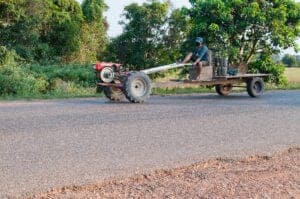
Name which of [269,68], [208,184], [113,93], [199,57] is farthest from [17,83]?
[208,184]

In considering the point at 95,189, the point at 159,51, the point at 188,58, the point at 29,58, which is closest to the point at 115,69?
the point at 188,58

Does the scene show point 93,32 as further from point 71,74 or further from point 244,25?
point 244,25

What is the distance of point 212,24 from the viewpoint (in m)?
23.8

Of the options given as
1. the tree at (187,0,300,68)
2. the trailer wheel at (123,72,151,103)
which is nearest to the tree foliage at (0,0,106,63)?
the tree at (187,0,300,68)

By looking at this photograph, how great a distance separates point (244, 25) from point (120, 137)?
16.3 meters

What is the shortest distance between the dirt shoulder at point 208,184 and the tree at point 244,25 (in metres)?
17.1

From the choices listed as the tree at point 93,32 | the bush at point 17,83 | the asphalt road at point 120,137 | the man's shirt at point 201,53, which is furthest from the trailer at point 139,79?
the tree at point 93,32

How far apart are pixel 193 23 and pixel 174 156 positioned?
59.4ft

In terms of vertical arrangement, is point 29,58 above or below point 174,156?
above

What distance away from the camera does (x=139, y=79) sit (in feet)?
49.0

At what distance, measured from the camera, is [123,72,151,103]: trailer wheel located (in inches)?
575

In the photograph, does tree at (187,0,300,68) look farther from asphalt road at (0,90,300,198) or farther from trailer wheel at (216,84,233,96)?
asphalt road at (0,90,300,198)

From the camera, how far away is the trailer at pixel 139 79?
14.8 m

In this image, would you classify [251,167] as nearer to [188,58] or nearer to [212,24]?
[188,58]
